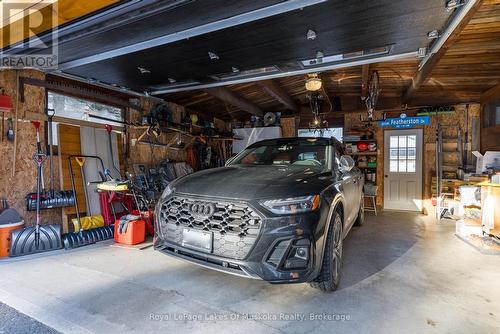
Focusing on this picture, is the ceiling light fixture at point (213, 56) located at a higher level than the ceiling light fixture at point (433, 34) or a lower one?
higher

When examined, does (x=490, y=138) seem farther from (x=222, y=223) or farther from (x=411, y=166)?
(x=222, y=223)

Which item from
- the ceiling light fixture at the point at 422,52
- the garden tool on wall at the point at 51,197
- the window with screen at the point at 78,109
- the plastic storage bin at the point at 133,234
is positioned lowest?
the plastic storage bin at the point at 133,234

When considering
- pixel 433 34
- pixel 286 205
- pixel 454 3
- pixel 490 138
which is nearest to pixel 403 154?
pixel 490 138

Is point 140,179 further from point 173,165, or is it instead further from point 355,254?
point 355,254

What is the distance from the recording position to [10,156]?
11.4 feet

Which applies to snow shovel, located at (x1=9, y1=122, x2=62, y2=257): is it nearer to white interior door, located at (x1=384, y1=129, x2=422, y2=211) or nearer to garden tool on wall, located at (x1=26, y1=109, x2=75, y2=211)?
garden tool on wall, located at (x1=26, y1=109, x2=75, y2=211)

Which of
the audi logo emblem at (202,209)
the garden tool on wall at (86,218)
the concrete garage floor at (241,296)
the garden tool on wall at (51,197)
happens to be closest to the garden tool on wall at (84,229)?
the garden tool on wall at (86,218)

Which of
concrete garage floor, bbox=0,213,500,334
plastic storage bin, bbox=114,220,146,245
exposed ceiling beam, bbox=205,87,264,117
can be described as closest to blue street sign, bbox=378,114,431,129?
exposed ceiling beam, bbox=205,87,264,117

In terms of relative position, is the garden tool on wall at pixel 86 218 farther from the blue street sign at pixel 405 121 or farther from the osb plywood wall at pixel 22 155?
the blue street sign at pixel 405 121

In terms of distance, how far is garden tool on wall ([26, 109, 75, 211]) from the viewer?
351 cm

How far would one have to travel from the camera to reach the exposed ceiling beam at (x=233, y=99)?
507 centimetres

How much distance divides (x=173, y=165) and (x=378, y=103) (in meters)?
5.54

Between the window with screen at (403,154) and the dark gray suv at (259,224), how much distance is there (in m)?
5.02

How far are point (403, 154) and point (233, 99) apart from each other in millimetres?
4536
